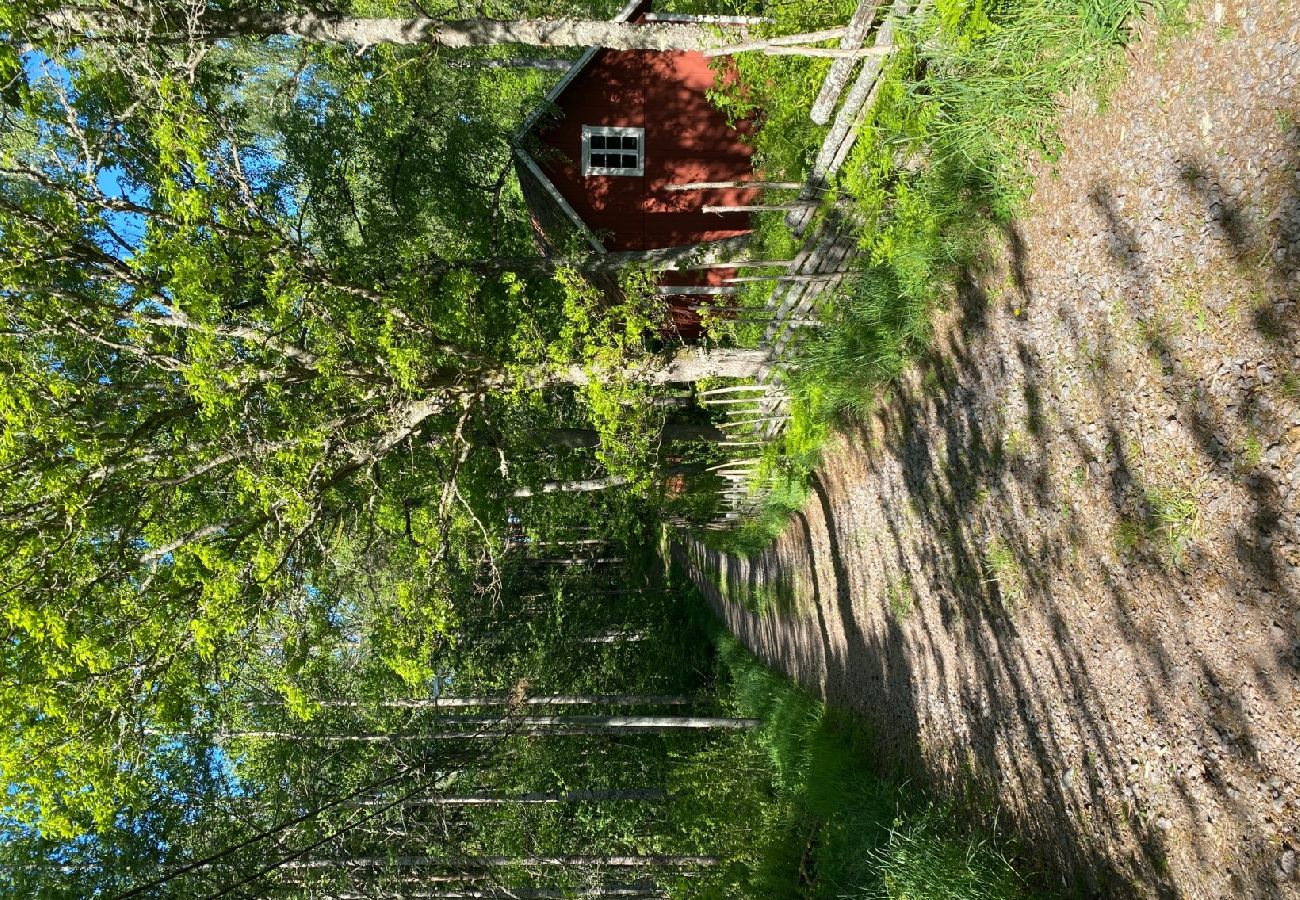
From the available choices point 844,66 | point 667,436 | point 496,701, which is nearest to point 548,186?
point 667,436

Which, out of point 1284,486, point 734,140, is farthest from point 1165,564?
point 734,140

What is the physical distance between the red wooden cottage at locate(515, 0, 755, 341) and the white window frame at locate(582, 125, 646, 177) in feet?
0.06

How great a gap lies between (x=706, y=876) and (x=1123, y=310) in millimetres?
10962

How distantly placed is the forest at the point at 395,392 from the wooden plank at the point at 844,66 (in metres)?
0.03

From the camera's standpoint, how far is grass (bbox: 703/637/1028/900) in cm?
579

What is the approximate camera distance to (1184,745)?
423 centimetres

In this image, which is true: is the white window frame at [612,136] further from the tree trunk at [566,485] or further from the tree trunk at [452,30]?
the tree trunk at [452,30]

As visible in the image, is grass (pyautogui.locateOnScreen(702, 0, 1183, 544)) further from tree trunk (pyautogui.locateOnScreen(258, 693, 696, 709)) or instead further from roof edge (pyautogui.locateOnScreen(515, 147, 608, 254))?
tree trunk (pyautogui.locateOnScreen(258, 693, 696, 709))

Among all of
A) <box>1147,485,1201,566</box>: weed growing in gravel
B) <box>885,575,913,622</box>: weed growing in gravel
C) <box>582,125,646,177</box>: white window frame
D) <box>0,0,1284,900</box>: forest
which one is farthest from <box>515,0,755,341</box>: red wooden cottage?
<box>1147,485,1201,566</box>: weed growing in gravel

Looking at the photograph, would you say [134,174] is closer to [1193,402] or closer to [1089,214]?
[1089,214]

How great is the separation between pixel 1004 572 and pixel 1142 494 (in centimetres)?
159

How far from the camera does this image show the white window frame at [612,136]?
13383 mm

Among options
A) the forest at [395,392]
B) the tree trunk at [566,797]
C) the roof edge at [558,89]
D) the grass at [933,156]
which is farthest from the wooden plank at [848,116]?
the tree trunk at [566,797]

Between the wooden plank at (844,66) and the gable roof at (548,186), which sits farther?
the gable roof at (548,186)
